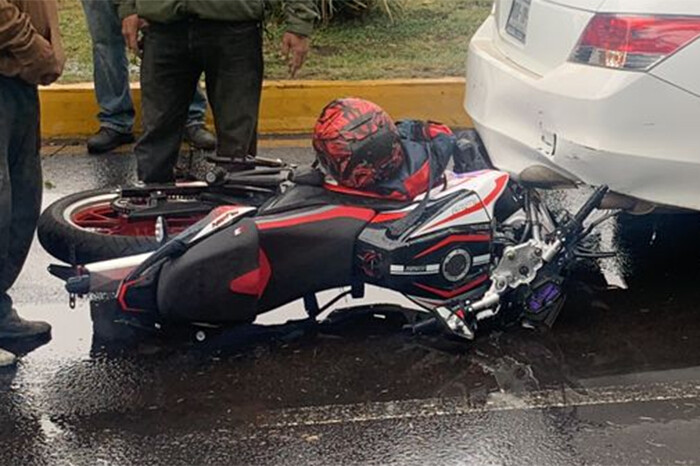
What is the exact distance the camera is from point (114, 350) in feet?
13.0

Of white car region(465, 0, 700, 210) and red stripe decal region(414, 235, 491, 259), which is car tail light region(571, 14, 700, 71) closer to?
white car region(465, 0, 700, 210)

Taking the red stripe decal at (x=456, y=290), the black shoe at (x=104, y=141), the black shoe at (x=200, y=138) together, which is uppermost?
the red stripe decal at (x=456, y=290)

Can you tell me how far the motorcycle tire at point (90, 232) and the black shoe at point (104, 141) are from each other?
1.86 m

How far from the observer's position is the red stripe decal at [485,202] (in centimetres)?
388

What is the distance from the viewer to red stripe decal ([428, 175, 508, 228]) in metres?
3.88

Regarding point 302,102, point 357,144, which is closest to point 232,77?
point 357,144

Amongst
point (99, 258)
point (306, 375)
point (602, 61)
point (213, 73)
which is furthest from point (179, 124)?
point (602, 61)

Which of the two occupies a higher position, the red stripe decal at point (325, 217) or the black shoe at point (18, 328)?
the red stripe decal at point (325, 217)

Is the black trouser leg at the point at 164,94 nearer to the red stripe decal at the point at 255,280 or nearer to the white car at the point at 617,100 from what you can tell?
the red stripe decal at the point at 255,280

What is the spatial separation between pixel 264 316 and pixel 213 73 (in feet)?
3.87

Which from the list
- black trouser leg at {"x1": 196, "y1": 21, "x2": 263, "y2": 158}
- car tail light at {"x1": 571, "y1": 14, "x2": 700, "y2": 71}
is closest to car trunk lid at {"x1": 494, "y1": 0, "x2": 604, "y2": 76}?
car tail light at {"x1": 571, "y1": 14, "x2": 700, "y2": 71}

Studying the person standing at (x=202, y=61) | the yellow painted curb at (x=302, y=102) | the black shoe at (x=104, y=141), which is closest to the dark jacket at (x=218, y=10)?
the person standing at (x=202, y=61)

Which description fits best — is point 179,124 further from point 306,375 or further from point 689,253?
point 689,253

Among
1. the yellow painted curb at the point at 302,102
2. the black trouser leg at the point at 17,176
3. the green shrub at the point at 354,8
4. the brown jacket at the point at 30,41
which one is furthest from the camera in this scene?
the green shrub at the point at 354,8
